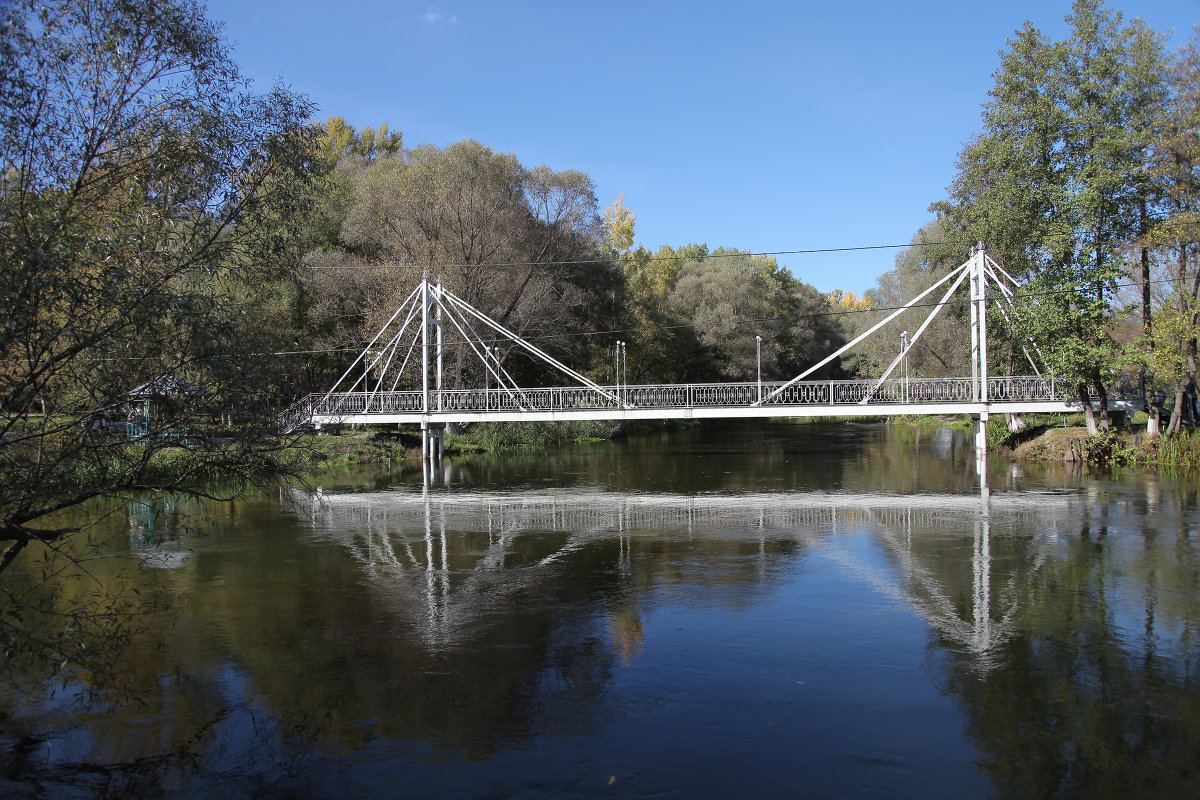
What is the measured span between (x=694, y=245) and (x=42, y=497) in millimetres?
83988

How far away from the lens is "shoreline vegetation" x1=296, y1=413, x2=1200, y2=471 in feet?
85.7

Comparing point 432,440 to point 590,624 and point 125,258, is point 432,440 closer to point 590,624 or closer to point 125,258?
point 590,624

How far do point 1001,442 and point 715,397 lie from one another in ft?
42.9

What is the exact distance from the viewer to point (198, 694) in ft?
27.5

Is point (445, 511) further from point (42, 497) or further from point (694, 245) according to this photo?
point (694, 245)

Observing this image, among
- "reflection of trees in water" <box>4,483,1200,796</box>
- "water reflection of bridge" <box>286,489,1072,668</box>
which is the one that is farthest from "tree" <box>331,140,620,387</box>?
"reflection of trees in water" <box>4,483,1200,796</box>

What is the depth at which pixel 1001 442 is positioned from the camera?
33.7m

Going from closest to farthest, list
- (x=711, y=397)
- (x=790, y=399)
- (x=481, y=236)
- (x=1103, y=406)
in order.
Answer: (x=1103, y=406)
(x=790, y=399)
(x=711, y=397)
(x=481, y=236)

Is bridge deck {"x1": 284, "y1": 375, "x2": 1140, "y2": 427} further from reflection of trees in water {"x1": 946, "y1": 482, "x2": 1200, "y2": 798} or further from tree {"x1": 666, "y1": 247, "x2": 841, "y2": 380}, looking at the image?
tree {"x1": 666, "y1": 247, "x2": 841, "y2": 380}

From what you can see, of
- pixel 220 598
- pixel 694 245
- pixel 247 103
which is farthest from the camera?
pixel 694 245

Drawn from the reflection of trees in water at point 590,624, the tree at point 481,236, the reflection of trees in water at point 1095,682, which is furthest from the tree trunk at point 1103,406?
the tree at point 481,236

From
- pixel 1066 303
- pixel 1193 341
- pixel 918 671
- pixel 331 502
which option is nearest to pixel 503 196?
A: pixel 331 502

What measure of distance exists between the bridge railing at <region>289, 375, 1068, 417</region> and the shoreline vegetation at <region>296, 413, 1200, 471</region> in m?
2.08

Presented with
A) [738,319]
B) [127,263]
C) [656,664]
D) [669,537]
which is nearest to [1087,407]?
[669,537]
